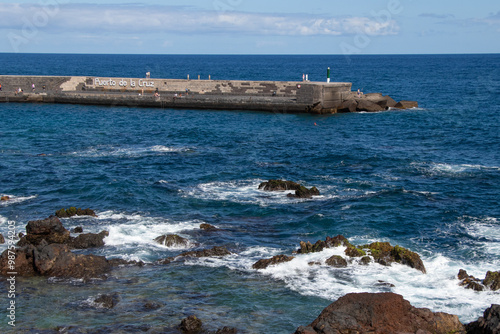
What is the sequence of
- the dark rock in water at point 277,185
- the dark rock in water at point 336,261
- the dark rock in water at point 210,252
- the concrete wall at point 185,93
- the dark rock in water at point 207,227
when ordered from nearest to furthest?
the dark rock in water at point 336,261, the dark rock in water at point 210,252, the dark rock in water at point 207,227, the dark rock in water at point 277,185, the concrete wall at point 185,93

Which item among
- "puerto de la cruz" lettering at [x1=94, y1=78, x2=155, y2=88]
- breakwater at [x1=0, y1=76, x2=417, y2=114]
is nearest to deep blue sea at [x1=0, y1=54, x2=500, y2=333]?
breakwater at [x1=0, y1=76, x2=417, y2=114]

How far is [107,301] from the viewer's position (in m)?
18.0

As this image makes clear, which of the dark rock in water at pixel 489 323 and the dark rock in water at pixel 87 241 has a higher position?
the dark rock in water at pixel 489 323

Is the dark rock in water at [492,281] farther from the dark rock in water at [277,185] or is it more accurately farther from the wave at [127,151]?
the wave at [127,151]

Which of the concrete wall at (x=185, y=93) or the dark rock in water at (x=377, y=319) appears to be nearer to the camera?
the dark rock in water at (x=377, y=319)

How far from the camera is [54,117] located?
6125 centimetres

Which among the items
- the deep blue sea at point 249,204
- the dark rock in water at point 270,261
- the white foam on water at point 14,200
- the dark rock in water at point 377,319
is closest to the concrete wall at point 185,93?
the deep blue sea at point 249,204

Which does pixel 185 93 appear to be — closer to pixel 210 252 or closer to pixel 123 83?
pixel 123 83

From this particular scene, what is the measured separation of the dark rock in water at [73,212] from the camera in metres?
27.7

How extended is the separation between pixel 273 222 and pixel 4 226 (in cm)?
1331

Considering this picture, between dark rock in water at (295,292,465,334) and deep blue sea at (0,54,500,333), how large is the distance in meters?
3.18

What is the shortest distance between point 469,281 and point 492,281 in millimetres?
801

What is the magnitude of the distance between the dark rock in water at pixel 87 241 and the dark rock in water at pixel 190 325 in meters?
9.02

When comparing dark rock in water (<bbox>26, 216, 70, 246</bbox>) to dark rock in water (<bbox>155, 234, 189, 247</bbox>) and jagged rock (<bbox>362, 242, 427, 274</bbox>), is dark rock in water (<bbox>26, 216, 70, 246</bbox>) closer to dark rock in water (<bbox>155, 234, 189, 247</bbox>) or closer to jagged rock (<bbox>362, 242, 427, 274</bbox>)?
dark rock in water (<bbox>155, 234, 189, 247</bbox>)
